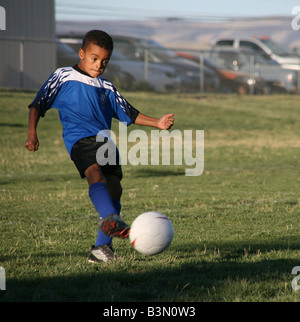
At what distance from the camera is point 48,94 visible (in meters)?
5.14

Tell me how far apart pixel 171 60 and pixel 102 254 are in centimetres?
2175

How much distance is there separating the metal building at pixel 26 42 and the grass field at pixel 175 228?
762 cm

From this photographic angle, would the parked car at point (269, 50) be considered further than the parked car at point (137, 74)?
Yes

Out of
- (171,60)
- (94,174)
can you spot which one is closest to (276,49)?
(171,60)

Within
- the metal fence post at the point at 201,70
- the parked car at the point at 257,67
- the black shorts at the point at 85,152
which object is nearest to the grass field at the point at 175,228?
the black shorts at the point at 85,152

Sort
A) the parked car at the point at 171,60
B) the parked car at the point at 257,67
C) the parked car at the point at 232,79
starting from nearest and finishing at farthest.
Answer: the parked car at the point at 171,60, the parked car at the point at 232,79, the parked car at the point at 257,67

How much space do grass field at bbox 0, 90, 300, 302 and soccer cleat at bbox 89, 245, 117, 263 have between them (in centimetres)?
9

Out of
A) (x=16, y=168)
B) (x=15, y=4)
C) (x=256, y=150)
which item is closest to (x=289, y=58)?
(x=15, y=4)

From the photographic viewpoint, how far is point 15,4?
23.6m

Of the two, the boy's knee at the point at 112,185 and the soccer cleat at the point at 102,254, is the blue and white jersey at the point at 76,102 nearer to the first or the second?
the boy's knee at the point at 112,185

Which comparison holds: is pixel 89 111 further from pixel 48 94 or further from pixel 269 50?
pixel 269 50

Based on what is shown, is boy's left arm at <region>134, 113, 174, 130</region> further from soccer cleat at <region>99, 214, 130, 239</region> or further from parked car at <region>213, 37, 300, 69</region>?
parked car at <region>213, 37, 300, 69</region>

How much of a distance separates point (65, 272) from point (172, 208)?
10.5ft

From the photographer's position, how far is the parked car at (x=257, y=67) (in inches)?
1141
